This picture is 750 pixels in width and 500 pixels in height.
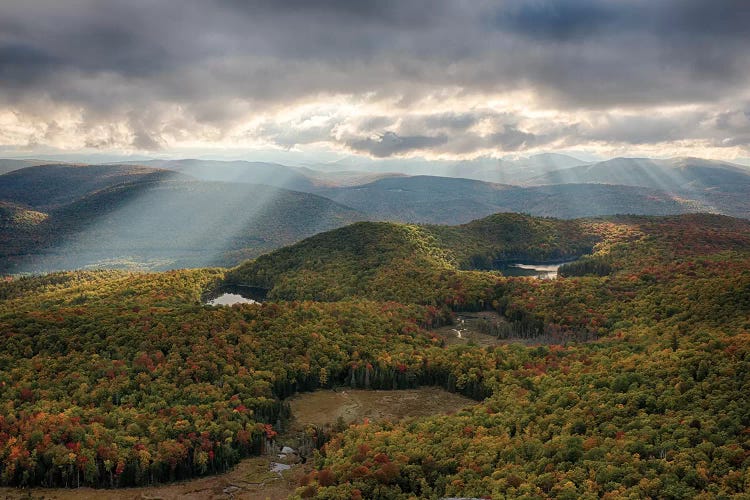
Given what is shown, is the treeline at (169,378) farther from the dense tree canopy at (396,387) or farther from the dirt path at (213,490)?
the dirt path at (213,490)

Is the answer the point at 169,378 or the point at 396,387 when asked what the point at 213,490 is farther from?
the point at 396,387

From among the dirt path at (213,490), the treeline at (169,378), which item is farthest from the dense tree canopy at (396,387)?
the dirt path at (213,490)

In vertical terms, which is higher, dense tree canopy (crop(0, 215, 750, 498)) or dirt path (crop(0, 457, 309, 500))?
dense tree canopy (crop(0, 215, 750, 498))

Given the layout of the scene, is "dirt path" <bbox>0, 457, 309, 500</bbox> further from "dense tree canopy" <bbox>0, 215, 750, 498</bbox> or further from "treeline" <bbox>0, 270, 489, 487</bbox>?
"dense tree canopy" <bbox>0, 215, 750, 498</bbox>

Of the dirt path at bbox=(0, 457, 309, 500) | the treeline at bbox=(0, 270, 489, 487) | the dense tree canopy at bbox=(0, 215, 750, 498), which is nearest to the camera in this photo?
the dense tree canopy at bbox=(0, 215, 750, 498)

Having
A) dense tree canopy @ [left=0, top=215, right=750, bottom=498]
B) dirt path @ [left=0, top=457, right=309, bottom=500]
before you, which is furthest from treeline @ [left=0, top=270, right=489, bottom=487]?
dirt path @ [left=0, top=457, right=309, bottom=500]

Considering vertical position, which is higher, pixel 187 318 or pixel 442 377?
pixel 187 318

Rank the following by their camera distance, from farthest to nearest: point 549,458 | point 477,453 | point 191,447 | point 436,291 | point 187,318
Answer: point 436,291 < point 187,318 < point 191,447 < point 477,453 < point 549,458

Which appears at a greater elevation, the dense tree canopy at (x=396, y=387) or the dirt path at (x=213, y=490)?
the dense tree canopy at (x=396, y=387)

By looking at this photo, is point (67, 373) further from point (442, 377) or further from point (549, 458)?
point (549, 458)

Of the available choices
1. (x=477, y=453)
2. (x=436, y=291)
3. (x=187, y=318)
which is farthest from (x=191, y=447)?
(x=436, y=291)

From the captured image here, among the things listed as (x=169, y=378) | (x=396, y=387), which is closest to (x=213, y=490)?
(x=169, y=378)
